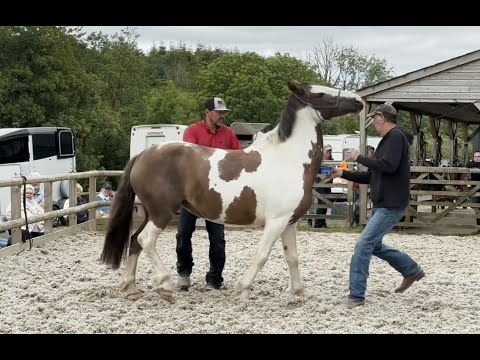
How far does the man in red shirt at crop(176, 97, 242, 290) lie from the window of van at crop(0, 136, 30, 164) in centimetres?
1562

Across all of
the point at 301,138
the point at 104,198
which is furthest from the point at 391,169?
the point at 104,198

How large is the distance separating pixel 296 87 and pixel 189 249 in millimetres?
1966

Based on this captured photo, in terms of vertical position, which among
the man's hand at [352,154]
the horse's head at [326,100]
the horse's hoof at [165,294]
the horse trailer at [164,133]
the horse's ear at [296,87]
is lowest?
the horse's hoof at [165,294]

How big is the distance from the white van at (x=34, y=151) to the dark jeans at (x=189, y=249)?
12.9 m

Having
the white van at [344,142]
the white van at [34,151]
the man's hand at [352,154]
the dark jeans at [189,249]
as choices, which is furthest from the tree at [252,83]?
the man's hand at [352,154]

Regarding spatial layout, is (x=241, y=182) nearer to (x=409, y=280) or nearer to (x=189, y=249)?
(x=189, y=249)

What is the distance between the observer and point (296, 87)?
6.41 meters

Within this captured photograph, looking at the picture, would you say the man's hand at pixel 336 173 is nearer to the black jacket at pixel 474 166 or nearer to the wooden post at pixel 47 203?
the wooden post at pixel 47 203

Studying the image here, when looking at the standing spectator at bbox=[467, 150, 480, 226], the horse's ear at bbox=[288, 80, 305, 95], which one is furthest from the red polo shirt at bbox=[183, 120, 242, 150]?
the standing spectator at bbox=[467, 150, 480, 226]

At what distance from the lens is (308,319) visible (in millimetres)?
→ 5746

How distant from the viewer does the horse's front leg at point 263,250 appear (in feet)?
20.6

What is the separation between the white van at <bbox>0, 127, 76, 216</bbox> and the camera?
21297 mm

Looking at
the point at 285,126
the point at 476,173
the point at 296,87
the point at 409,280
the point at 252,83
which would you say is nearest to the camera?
the point at 296,87

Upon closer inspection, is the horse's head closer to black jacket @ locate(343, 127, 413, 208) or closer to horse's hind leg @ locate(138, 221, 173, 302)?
black jacket @ locate(343, 127, 413, 208)
